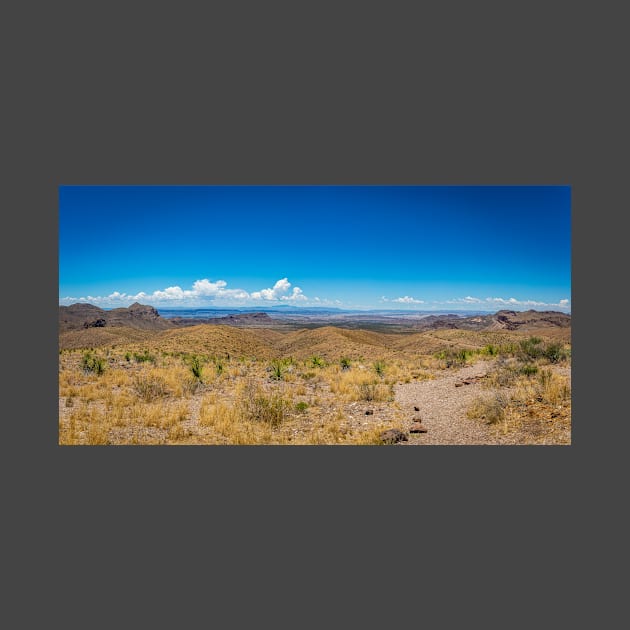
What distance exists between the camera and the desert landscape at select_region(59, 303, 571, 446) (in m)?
7.22

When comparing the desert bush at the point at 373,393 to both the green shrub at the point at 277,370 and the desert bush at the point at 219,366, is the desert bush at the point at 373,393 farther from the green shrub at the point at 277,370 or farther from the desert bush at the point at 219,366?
the desert bush at the point at 219,366

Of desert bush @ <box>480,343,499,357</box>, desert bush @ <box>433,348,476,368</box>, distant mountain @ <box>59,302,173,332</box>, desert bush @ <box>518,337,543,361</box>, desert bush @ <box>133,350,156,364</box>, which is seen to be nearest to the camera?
distant mountain @ <box>59,302,173,332</box>

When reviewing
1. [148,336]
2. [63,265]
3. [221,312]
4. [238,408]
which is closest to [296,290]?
[221,312]

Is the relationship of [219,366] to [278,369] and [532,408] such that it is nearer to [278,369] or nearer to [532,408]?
[278,369]

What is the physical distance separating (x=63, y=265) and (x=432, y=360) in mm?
10883

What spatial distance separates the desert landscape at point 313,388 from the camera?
7.22 m

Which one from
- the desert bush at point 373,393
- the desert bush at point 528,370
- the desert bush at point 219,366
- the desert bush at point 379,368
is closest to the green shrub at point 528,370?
the desert bush at point 528,370

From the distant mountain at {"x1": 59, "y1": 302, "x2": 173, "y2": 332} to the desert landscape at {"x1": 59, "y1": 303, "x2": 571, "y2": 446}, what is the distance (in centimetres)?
4

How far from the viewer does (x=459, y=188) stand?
8.33m

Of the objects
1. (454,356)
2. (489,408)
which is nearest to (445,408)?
(489,408)

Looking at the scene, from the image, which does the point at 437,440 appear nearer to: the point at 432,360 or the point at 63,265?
the point at 432,360

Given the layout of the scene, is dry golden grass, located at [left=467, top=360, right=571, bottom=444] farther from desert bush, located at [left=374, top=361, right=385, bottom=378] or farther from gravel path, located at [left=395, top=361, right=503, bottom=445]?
desert bush, located at [left=374, top=361, right=385, bottom=378]

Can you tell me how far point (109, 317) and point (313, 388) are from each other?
5585 millimetres

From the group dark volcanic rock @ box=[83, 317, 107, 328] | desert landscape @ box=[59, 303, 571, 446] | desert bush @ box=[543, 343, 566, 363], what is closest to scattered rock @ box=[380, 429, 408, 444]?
desert landscape @ box=[59, 303, 571, 446]
